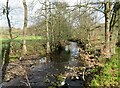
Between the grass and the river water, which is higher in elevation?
the grass

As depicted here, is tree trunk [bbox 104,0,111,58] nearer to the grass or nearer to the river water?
the grass

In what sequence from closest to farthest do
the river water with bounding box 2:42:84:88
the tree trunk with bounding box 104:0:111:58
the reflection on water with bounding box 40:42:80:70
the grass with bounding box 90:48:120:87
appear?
the grass with bounding box 90:48:120:87 → the tree trunk with bounding box 104:0:111:58 → the river water with bounding box 2:42:84:88 → the reflection on water with bounding box 40:42:80:70

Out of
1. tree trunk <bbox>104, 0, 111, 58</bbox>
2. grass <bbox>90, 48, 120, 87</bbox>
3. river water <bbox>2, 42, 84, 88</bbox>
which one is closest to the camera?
grass <bbox>90, 48, 120, 87</bbox>

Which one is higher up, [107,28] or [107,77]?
[107,28]

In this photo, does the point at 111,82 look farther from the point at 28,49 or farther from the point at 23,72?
the point at 28,49

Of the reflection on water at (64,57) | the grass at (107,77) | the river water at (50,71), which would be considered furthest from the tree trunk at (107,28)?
the reflection on water at (64,57)

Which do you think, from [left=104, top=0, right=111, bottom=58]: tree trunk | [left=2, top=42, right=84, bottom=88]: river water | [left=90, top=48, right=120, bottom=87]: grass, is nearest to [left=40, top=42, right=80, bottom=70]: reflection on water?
[left=2, top=42, right=84, bottom=88]: river water

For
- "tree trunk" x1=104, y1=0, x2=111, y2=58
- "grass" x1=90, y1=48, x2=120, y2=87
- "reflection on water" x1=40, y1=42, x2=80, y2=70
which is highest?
"tree trunk" x1=104, y1=0, x2=111, y2=58

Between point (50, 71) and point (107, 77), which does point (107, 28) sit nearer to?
point (107, 77)

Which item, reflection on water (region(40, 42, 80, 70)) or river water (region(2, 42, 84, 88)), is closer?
river water (region(2, 42, 84, 88))

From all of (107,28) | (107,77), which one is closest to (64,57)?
(107,28)

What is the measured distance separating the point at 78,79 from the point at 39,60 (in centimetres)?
640

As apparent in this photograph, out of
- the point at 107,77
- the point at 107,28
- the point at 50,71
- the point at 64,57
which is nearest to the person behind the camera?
the point at 107,77

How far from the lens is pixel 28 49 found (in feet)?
45.6
